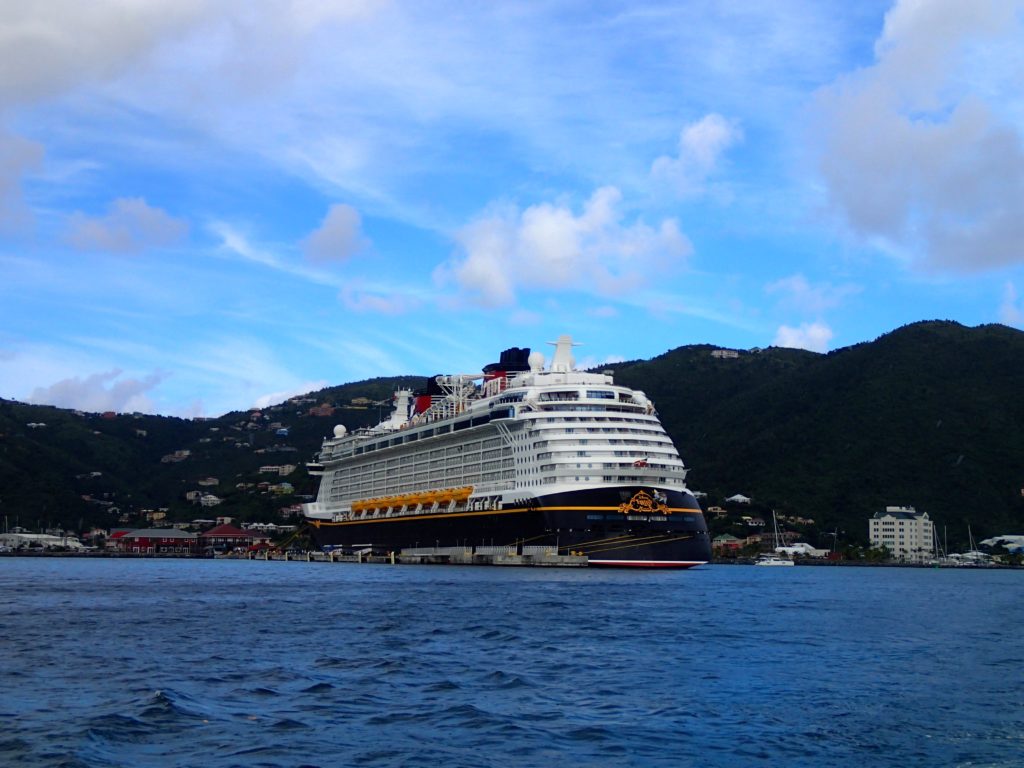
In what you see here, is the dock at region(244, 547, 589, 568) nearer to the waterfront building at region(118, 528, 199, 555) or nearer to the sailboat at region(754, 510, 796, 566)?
the waterfront building at region(118, 528, 199, 555)

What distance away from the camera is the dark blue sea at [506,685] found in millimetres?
18859

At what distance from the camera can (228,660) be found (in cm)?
2848

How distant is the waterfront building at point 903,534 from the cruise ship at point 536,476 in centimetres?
7292

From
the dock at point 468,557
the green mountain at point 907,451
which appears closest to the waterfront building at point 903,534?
the green mountain at point 907,451

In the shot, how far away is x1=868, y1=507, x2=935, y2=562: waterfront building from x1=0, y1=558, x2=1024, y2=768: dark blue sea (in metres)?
115

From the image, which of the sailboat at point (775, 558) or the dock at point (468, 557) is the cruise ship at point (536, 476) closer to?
the dock at point (468, 557)

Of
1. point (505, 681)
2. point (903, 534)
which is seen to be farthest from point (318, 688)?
point (903, 534)

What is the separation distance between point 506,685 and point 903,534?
144 metres

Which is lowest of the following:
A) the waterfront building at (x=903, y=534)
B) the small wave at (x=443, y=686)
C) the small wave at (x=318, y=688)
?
the small wave at (x=318, y=688)

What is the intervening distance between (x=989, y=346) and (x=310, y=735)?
20076cm

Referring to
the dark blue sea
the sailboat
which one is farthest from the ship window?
the sailboat

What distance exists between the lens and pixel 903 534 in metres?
157

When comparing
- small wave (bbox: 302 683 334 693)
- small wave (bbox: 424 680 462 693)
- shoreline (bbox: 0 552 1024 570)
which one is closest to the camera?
small wave (bbox: 302 683 334 693)

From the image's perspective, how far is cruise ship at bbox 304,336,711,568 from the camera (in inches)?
3002
